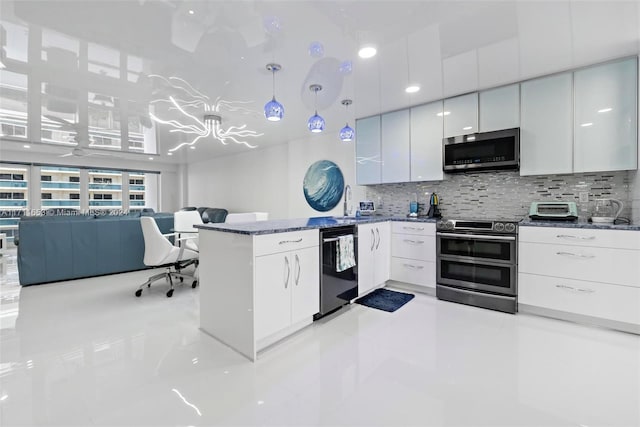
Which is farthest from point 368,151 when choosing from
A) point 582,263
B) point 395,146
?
point 582,263

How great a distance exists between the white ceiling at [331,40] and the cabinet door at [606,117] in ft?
0.50

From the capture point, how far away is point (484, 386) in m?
1.67

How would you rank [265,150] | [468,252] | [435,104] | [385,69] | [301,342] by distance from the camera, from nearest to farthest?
[301,342], [385,69], [468,252], [435,104], [265,150]

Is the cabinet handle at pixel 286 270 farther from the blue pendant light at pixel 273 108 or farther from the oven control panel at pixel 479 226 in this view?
the oven control panel at pixel 479 226

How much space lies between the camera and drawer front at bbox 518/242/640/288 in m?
2.30

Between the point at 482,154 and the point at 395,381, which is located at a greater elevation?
the point at 482,154

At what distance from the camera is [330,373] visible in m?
1.80

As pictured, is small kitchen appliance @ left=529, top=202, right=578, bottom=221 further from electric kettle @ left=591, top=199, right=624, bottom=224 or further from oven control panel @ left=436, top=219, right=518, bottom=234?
oven control panel @ left=436, top=219, right=518, bottom=234

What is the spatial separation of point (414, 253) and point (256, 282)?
220 cm

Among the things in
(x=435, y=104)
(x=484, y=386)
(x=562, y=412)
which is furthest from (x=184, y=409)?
(x=435, y=104)

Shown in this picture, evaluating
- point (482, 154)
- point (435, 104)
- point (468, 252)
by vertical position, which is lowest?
point (468, 252)

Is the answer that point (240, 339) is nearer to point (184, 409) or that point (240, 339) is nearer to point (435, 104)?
point (184, 409)

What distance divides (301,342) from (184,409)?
0.93m

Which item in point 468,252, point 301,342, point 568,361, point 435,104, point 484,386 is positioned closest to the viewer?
point 484,386
